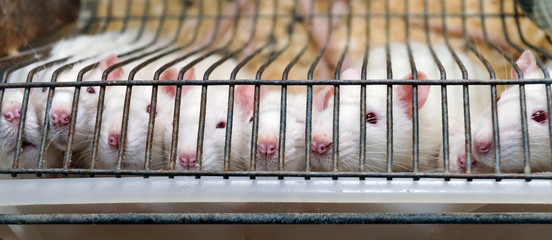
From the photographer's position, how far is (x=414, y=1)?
189 centimetres

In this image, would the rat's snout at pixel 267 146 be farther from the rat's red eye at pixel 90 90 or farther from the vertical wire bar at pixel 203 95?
the rat's red eye at pixel 90 90

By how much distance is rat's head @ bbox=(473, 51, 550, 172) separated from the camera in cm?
118

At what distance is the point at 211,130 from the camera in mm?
1382

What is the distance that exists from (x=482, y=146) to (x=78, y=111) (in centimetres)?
93

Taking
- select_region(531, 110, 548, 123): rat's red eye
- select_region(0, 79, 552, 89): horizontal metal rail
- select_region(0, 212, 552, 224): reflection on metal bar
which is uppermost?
select_region(0, 79, 552, 89): horizontal metal rail

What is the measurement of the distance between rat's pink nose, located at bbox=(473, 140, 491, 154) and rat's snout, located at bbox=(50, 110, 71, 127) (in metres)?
0.90

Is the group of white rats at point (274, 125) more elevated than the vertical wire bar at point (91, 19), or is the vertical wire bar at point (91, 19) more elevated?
the vertical wire bar at point (91, 19)

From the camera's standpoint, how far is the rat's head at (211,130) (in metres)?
1.27

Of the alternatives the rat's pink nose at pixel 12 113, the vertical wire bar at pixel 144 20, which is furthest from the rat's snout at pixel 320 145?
the vertical wire bar at pixel 144 20

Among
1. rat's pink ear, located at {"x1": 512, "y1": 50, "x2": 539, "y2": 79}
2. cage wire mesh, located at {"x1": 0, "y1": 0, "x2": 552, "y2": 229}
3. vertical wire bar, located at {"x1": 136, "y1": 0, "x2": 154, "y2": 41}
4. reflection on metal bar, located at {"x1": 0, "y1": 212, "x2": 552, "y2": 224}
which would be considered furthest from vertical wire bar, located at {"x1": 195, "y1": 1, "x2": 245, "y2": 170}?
rat's pink ear, located at {"x1": 512, "y1": 50, "x2": 539, "y2": 79}

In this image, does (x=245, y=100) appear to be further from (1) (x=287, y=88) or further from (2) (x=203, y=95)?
(2) (x=203, y=95)

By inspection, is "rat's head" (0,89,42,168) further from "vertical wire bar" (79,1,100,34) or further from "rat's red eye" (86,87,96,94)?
"vertical wire bar" (79,1,100,34)

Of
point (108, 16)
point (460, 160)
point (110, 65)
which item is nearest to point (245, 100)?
point (110, 65)

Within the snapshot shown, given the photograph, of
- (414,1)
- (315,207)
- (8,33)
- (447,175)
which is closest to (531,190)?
(447,175)
